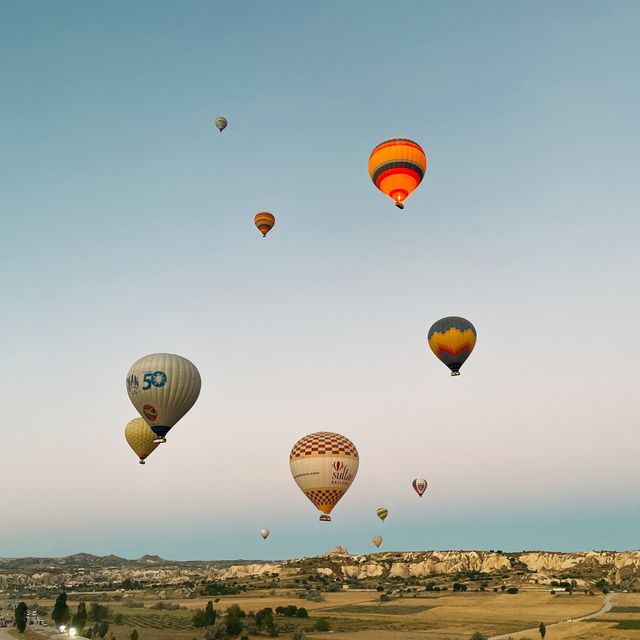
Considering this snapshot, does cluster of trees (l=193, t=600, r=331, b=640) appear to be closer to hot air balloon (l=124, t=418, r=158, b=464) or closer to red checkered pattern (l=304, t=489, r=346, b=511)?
red checkered pattern (l=304, t=489, r=346, b=511)

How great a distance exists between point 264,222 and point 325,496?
3094 cm

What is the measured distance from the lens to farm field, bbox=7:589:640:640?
2340 inches

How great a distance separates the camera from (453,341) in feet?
174

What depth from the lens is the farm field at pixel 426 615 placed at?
195 feet

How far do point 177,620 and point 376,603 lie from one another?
108 ft

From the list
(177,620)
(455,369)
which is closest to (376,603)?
(177,620)

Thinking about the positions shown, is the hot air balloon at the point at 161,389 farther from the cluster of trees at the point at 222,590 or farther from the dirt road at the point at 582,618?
the cluster of trees at the point at 222,590

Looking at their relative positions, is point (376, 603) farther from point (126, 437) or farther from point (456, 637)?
point (126, 437)

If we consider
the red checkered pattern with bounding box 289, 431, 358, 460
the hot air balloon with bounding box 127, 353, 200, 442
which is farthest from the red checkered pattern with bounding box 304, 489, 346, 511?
the hot air balloon with bounding box 127, 353, 200, 442

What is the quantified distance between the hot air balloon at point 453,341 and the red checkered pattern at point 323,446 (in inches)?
423

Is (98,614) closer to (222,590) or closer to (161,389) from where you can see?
(161,389)

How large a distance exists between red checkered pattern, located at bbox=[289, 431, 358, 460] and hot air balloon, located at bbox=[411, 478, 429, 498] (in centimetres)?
4139

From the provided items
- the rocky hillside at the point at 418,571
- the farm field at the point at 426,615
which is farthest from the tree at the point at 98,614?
the rocky hillside at the point at 418,571

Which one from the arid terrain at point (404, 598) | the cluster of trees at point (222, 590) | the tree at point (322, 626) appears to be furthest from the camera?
the cluster of trees at point (222, 590)
